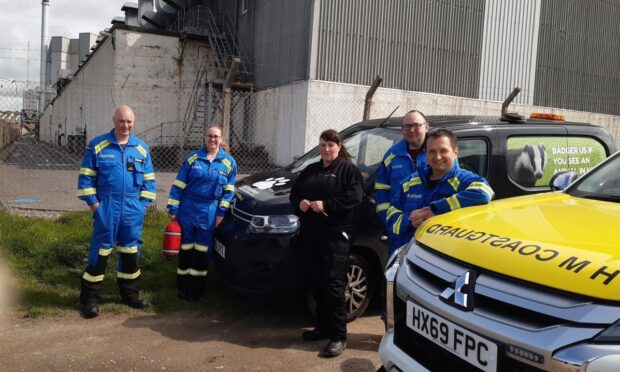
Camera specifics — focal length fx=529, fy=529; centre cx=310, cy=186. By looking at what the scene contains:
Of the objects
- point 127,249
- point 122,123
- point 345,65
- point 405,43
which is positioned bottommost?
point 127,249

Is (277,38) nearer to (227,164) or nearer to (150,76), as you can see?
(150,76)

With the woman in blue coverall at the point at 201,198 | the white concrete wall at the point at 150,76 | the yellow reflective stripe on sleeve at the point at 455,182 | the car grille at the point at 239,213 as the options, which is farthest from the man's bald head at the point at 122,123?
the white concrete wall at the point at 150,76

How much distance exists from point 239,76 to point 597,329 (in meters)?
19.9

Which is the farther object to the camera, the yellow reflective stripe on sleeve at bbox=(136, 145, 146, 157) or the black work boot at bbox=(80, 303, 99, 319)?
the yellow reflective stripe on sleeve at bbox=(136, 145, 146, 157)

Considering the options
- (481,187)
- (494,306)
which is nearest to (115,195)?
(481,187)

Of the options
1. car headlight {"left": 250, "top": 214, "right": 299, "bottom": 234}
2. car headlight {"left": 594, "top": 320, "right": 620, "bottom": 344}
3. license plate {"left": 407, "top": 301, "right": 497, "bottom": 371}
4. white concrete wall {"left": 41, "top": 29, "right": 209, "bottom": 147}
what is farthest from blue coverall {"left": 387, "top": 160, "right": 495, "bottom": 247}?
white concrete wall {"left": 41, "top": 29, "right": 209, "bottom": 147}

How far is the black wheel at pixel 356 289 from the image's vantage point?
15.0 ft

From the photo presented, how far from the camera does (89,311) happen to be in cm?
475

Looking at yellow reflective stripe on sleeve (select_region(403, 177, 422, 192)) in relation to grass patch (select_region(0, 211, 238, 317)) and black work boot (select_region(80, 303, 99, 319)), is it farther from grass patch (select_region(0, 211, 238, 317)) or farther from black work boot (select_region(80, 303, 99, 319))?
black work boot (select_region(80, 303, 99, 319))

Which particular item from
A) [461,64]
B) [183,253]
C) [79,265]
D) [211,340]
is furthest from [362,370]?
[461,64]

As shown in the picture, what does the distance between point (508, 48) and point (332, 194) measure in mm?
17619

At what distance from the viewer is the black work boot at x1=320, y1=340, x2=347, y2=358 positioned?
13.4 ft

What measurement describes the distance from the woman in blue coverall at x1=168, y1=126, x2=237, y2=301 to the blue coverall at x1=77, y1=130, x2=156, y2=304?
0.31 m

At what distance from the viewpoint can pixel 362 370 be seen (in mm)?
3904
